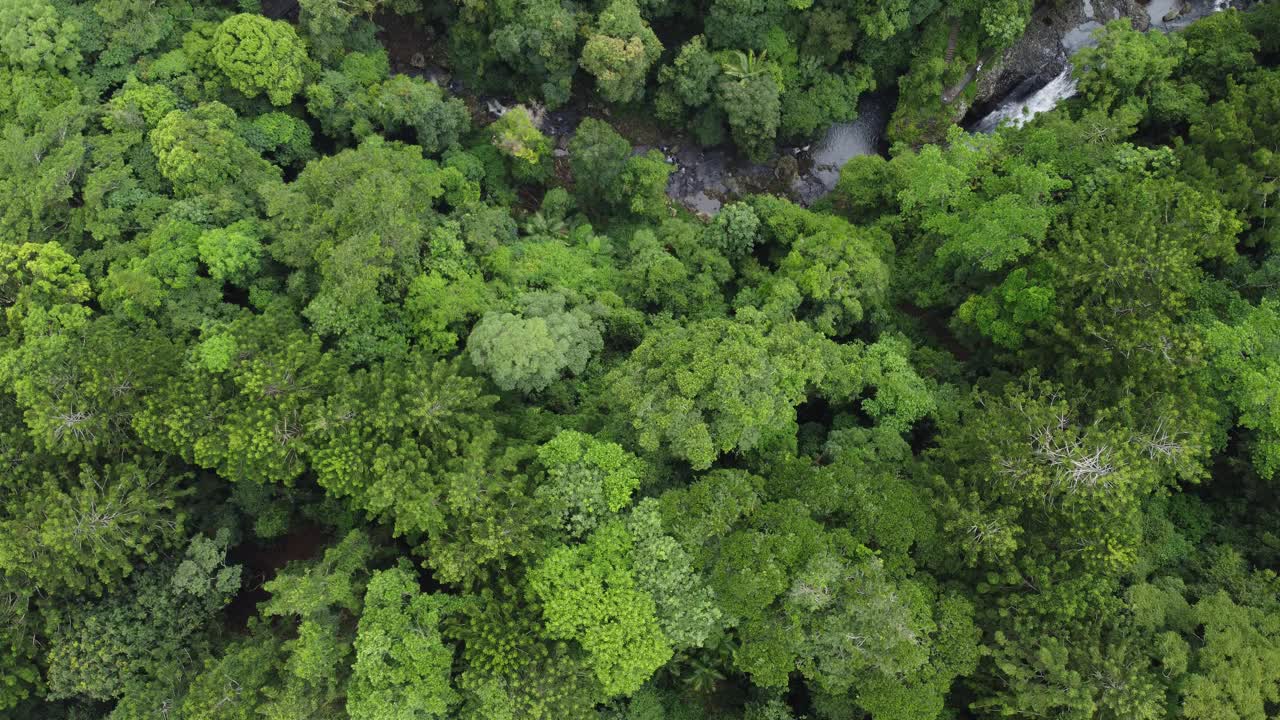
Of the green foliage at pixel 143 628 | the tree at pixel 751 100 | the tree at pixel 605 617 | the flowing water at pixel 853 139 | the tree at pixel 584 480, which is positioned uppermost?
the tree at pixel 751 100

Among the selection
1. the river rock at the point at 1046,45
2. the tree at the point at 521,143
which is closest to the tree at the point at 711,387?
Answer: the tree at the point at 521,143

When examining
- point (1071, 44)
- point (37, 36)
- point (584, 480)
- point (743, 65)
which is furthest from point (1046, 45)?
point (37, 36)

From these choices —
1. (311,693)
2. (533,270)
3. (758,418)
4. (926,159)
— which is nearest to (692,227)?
(533,270)

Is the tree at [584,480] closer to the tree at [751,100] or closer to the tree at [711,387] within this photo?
the tree at [711,387]

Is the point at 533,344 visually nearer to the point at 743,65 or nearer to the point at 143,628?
the point at 143,628

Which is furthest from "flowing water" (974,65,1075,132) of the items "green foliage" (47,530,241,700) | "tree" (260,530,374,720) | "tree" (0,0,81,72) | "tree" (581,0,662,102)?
"tree" (0,0,81,72)

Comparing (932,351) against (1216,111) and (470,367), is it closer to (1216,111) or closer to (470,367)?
(1216,111)
